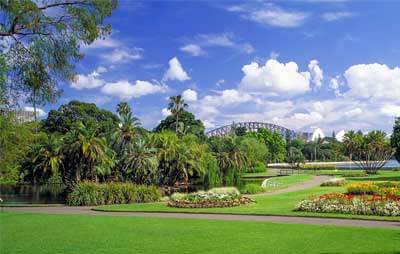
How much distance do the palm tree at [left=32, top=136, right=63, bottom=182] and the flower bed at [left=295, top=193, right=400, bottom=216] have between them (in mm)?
36676

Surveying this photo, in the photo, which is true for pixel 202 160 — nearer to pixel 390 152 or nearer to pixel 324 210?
pixel 324 210

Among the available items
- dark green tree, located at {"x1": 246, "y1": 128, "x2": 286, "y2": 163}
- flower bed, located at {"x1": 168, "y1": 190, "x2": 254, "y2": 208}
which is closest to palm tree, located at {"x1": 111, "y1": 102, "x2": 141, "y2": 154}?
flower bed, located at {"x1": 168, "y1": 190, "x2": 254, "y2": 208}

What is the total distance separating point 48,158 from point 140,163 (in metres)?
11.7

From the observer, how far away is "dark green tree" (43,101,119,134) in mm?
93444

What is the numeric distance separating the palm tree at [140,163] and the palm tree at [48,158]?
7.97 metres

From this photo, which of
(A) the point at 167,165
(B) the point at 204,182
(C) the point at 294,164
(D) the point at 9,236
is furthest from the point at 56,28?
(C) the point at 294,164

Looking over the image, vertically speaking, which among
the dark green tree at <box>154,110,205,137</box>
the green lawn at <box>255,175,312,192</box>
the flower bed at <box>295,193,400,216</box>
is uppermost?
the dark green tree at <box>154,110,205,137</box>

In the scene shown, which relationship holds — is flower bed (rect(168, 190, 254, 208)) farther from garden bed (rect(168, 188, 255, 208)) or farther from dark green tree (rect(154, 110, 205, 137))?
dark green tree (rect(154, 110, 205, 137))

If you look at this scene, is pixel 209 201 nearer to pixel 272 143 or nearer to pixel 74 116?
pixel 74 116

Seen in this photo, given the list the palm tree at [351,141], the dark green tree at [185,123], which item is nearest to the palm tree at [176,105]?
the dark green tree at [185,123]

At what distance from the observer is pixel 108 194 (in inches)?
1325

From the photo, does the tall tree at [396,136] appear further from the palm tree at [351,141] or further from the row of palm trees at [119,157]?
the row of palm trees at [119,157]

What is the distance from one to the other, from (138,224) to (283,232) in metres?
6.53

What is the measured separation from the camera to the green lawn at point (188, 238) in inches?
536
